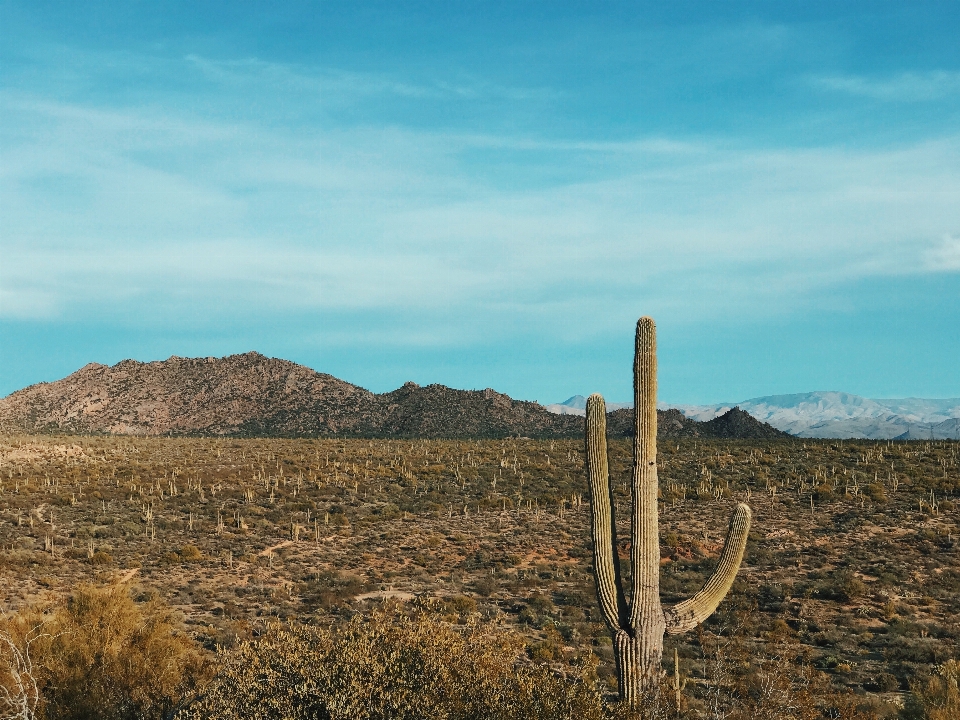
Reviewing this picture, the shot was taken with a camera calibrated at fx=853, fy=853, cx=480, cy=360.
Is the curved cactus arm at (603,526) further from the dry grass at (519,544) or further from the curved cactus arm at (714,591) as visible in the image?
the dry grass at (519,544)

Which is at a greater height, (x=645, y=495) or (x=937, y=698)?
(x=645, y=495)

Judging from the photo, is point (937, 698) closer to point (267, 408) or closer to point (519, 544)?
point (519, 544)

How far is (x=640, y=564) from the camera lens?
11.9 metres

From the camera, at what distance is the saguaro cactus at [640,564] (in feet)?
38.4

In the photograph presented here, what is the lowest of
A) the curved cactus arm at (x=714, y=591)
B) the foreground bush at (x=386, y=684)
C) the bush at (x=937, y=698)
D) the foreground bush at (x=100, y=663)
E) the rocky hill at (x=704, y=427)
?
the bush at (x=937, y=698)

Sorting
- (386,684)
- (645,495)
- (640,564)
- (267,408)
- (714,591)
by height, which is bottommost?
(386,684)

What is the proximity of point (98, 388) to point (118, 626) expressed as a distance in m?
98.2

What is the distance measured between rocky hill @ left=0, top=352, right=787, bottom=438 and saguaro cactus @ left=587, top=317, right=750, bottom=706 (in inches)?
2792

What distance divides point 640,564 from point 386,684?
400cm

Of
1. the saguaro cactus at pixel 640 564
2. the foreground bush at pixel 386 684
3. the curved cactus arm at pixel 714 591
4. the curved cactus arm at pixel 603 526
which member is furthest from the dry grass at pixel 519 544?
the foreground bush at pixel 386 684

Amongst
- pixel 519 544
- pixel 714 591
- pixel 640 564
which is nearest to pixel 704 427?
pixel 519 544

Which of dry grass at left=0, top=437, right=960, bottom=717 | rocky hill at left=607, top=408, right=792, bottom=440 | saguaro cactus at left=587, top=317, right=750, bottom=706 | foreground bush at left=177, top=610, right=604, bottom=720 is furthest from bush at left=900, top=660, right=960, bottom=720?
rocky hill at left=607, top=408, right=792, bottom=440

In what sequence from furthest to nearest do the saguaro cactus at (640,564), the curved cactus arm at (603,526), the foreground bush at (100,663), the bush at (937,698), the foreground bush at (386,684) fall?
the bush at (937,698), the foreground bush at (100,663), the curved cactus arm at (603,526), the saguaro cactus at (640,564), the foreground bush at (386,684)

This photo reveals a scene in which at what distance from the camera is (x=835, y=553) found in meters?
29.8
